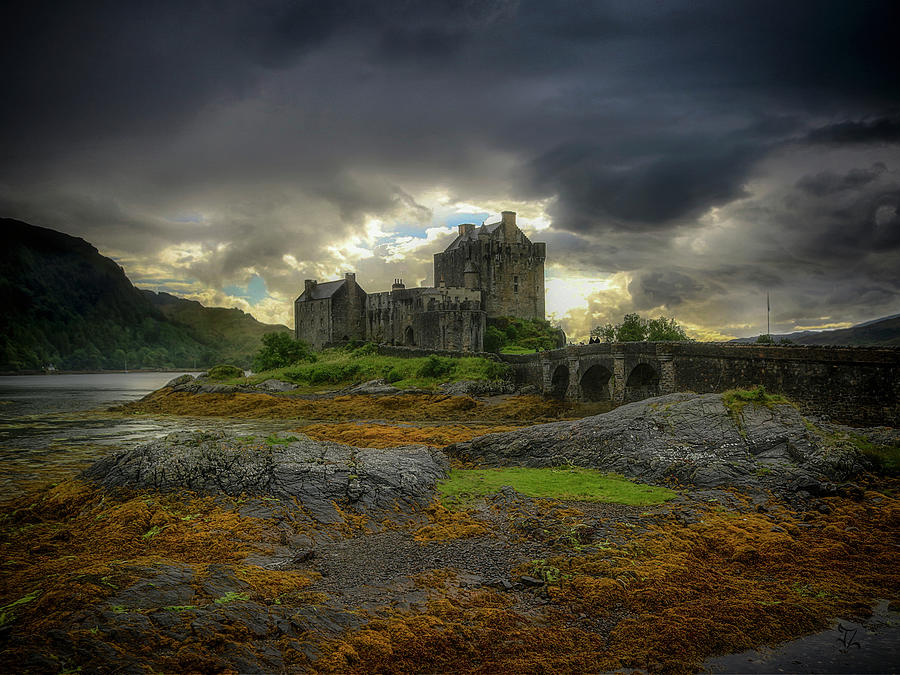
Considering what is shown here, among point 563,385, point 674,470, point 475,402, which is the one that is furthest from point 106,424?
point 674,470

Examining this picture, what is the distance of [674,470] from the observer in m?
15.0

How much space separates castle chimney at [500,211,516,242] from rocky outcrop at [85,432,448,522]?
57926 millimetres

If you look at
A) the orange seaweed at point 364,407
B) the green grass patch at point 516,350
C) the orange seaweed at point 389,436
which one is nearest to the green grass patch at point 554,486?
the orange seaweed at point 389,436

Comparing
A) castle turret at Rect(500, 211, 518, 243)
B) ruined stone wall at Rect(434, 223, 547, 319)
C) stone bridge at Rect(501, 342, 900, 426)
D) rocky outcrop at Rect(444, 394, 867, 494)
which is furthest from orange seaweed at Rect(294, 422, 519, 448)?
castle turret at Rect(500, 211, 518, 243)

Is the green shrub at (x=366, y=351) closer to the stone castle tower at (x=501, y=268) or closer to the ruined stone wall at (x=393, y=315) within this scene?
the ruined stone wall at (x=393, y=315)

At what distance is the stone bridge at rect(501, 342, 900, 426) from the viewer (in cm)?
1925

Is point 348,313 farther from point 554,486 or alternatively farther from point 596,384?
point 554,486

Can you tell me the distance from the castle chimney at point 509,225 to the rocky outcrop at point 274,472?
57.9 meters

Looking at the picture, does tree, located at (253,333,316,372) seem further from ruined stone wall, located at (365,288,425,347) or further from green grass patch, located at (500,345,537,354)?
green grass patch, located at (500,345,537,354)

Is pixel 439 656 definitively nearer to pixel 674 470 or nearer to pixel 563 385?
pixel 674 470

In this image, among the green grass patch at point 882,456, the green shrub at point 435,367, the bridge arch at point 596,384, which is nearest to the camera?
the green grass patch at point 882,456

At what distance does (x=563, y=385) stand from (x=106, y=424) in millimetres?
32295

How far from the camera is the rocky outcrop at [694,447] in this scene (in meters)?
13.8

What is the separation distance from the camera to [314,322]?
77.4 metres
